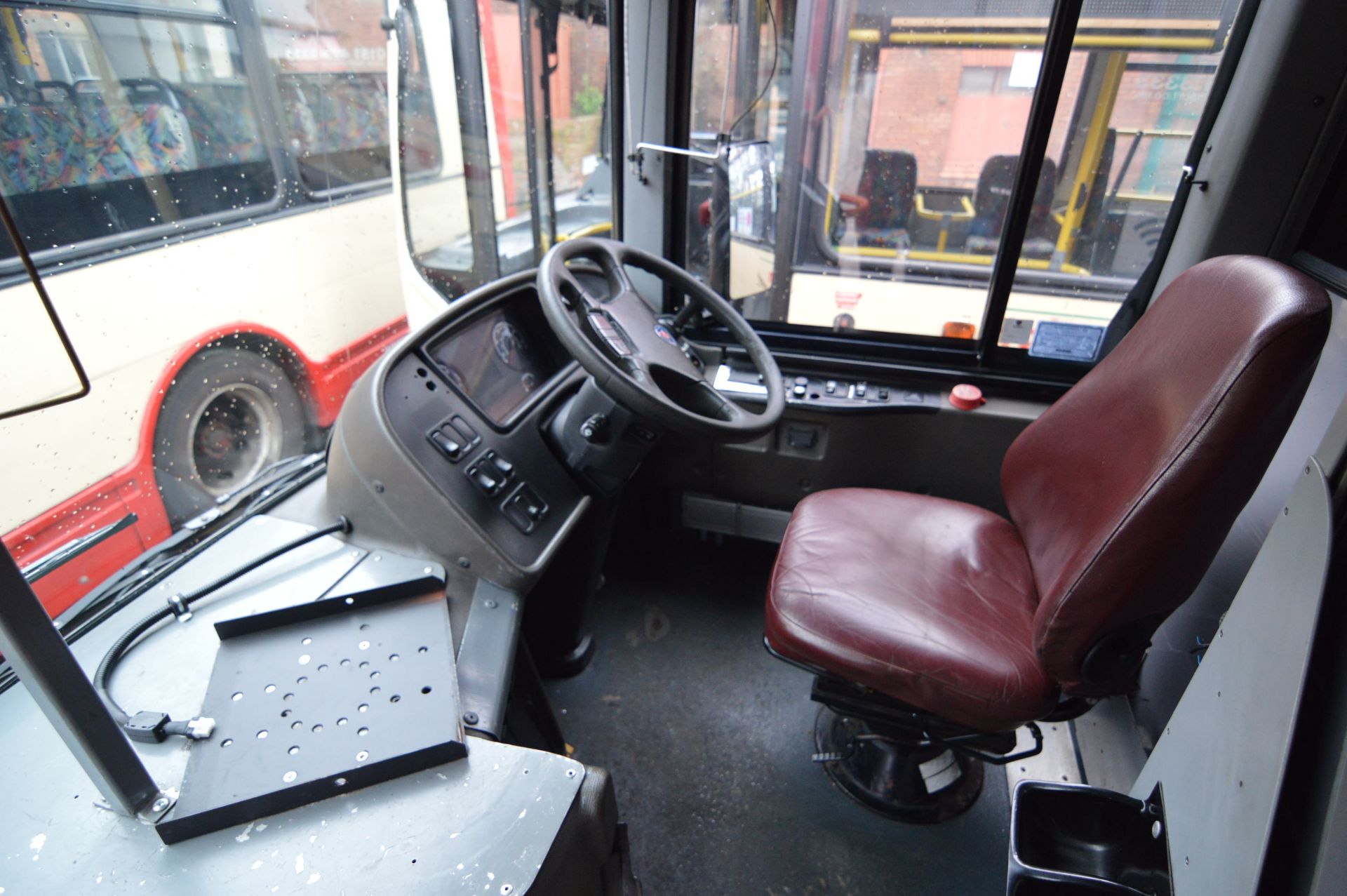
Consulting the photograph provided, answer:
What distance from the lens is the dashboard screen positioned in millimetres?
1469

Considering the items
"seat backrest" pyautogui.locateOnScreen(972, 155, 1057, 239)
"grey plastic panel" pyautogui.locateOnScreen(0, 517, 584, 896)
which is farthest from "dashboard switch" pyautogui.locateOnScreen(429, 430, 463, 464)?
"seat backrest" pyautogui.locateOnScreen(972, 155, 1057, 239)

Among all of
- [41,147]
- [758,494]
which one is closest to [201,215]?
[41,147]

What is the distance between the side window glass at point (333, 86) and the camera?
156 cm

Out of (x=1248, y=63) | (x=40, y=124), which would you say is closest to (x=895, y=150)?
(x=1248, y=63)

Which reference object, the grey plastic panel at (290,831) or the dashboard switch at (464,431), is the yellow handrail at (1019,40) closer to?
the dashboard switch at (464,431)

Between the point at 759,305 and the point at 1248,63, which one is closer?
the point at 1248,63

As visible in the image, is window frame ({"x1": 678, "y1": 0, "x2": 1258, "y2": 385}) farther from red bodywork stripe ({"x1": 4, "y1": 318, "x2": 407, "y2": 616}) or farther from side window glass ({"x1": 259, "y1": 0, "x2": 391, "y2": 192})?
red bodywork stripe ({"x1": 4, "y1": 318, "x2": 407, "y2": 616})

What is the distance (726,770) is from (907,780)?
1.33 ft

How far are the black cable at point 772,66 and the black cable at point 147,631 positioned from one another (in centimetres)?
135

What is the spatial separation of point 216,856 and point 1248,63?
7.17ft

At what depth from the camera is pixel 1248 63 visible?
1378 millimetres

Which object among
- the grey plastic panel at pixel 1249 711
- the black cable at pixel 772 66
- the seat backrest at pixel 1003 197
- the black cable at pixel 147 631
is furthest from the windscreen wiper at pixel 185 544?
the seat backrest at pixel 1003 197

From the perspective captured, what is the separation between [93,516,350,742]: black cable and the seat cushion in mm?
882

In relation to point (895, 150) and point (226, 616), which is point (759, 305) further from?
point (226, 616)
